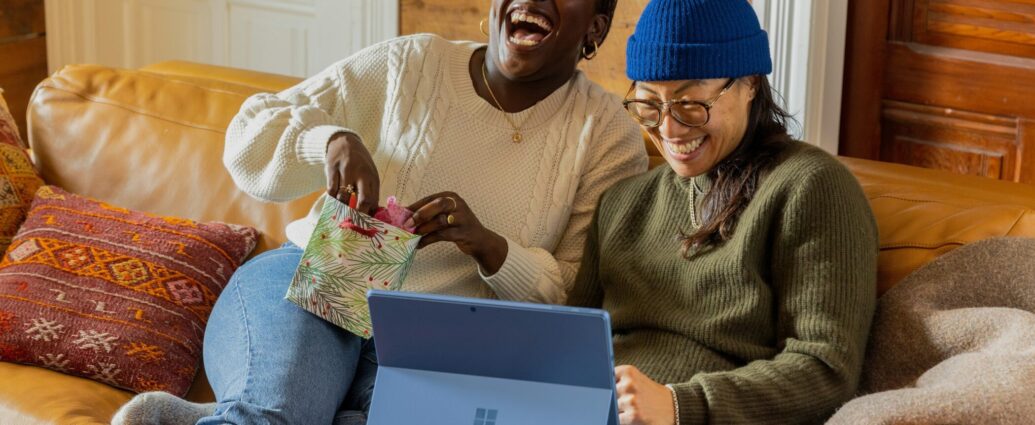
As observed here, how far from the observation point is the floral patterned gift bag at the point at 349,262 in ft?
5.80

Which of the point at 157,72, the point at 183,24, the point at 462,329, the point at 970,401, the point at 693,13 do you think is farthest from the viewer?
the point at 183,24

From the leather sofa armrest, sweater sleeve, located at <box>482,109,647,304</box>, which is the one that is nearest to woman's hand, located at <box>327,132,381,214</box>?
sweater sleeve, located at <box>482,109,647,304</box>

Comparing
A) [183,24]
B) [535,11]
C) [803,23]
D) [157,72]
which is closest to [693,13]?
[535,11]

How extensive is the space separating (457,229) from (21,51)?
2.83 metres

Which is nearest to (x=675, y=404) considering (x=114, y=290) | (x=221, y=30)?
(x=114, y=290)

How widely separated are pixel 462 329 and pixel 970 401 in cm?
59

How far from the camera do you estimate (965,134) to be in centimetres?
273

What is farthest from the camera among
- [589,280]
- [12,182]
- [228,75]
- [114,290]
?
[228,75]

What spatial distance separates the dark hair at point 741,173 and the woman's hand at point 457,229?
281 millimetres

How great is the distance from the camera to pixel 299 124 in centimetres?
196

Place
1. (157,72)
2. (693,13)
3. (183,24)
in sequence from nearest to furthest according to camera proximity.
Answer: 1. (693,13)
2. (157,72)
3. (183,24)

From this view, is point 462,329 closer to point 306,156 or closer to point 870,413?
point 870,413

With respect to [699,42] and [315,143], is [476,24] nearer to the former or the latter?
[315,143]

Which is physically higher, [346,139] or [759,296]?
[346,139]
